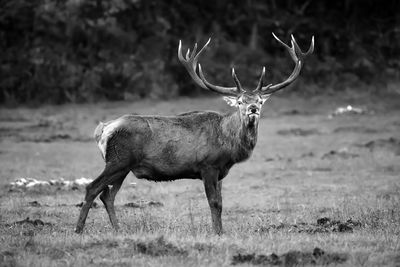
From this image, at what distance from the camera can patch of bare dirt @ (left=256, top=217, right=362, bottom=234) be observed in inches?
440

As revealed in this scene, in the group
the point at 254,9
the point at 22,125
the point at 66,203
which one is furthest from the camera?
the point at 254,9

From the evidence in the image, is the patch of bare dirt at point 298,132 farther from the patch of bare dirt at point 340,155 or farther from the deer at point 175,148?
the deer at point 175,148

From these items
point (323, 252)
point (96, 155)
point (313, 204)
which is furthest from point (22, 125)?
point (323, 252)

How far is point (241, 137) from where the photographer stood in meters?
12.1

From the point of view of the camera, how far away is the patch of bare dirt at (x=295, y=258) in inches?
347

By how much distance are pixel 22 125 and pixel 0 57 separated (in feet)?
29.5

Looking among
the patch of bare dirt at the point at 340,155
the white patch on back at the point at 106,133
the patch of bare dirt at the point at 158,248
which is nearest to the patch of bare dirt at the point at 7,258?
the patch of bare dirt at the point at 158,248

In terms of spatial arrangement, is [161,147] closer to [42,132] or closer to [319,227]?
[319,227]

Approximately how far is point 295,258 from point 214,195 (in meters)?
3.04

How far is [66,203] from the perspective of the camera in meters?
15.9

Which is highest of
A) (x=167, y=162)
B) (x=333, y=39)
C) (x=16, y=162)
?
(x=333, y=39)

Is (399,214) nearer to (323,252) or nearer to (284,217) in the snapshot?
(284,217)

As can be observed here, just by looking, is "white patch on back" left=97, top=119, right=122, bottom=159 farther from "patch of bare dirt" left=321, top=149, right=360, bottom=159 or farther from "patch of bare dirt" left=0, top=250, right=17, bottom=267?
"patch of bare dirt" left=321, top=149, right=360, bottom=159

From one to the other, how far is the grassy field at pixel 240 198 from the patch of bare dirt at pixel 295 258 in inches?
0.6
